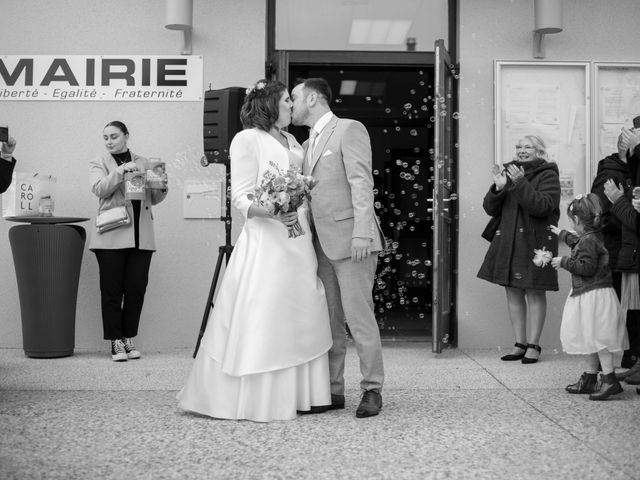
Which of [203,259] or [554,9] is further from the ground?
[554,9]

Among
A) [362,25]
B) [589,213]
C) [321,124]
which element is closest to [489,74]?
[362,25]

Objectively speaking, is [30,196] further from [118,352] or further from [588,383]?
[588,383]

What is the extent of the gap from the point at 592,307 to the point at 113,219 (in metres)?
3.64

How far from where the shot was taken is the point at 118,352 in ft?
21.6

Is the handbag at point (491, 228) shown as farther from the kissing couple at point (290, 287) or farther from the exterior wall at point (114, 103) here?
the kissing couple at point (290, 287)

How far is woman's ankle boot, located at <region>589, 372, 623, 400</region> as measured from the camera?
15.2 ft

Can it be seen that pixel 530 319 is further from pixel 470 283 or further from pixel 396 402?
pixel 396 402

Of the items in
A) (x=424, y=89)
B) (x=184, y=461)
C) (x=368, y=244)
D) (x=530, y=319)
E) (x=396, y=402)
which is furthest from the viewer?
(x=424, y=89)

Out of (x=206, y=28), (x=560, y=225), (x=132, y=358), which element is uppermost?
(x=206, y=28)

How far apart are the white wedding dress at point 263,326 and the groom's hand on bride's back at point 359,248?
0.85 feet

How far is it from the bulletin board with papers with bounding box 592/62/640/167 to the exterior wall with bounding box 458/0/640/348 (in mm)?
113

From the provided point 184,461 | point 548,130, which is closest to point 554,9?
point 548,130

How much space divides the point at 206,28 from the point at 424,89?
12.7 feet

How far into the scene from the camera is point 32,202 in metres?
6.81
